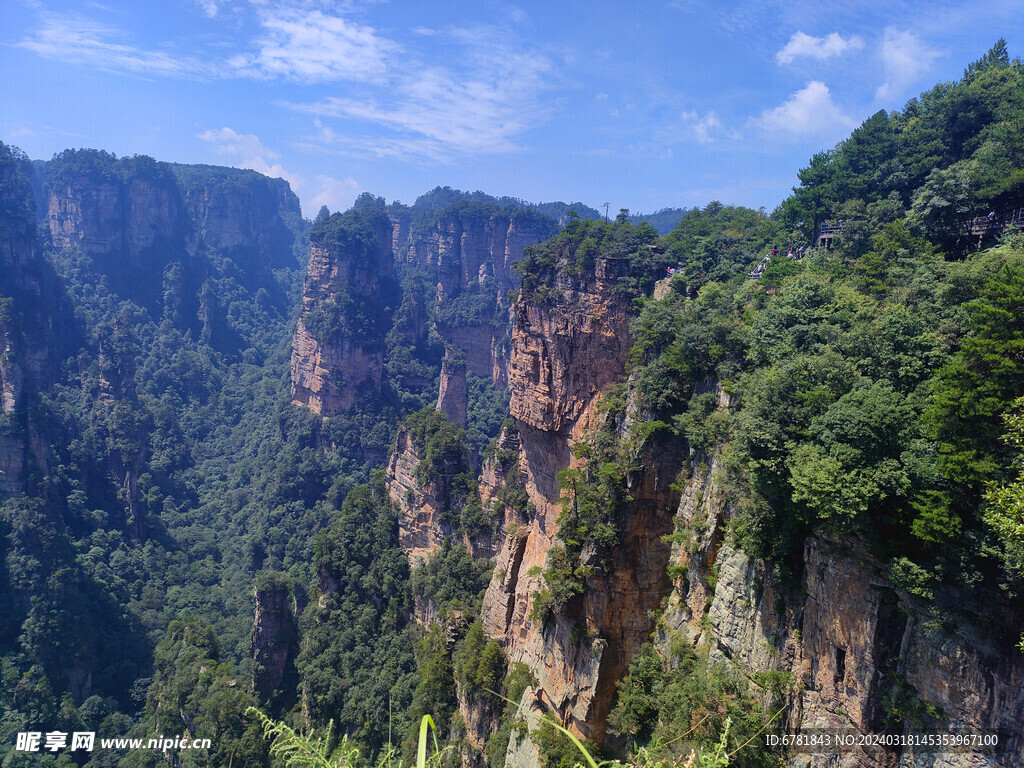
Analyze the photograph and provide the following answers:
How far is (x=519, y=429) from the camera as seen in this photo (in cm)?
3834

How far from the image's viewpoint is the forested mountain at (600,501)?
1185 centimetres

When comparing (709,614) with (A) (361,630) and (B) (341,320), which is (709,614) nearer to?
(A) (361,630)

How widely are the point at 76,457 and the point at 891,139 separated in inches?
2768

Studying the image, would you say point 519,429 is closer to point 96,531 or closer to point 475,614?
point 475,614

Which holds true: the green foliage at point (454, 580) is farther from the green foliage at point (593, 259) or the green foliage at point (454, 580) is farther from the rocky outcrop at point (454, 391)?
the rocky outcrop at point (454, 391)

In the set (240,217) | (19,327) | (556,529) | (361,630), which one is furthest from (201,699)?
(240,217)

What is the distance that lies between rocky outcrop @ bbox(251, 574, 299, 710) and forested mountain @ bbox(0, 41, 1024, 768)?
196mm

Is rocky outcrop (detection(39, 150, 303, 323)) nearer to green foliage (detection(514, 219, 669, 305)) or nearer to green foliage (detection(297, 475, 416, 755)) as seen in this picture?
green foliage (detection(297, 475, 416, 755))

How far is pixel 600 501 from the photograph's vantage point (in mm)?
22062

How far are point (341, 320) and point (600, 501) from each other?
65.6 metres

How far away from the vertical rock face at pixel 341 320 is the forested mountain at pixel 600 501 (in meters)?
0.50

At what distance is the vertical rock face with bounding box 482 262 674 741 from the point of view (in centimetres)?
2145

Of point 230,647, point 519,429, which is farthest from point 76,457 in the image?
point 519,429

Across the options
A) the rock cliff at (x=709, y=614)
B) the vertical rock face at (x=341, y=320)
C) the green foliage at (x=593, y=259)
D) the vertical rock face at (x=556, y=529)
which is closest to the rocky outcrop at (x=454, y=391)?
the vertical rock face at (x=341, y=320)
